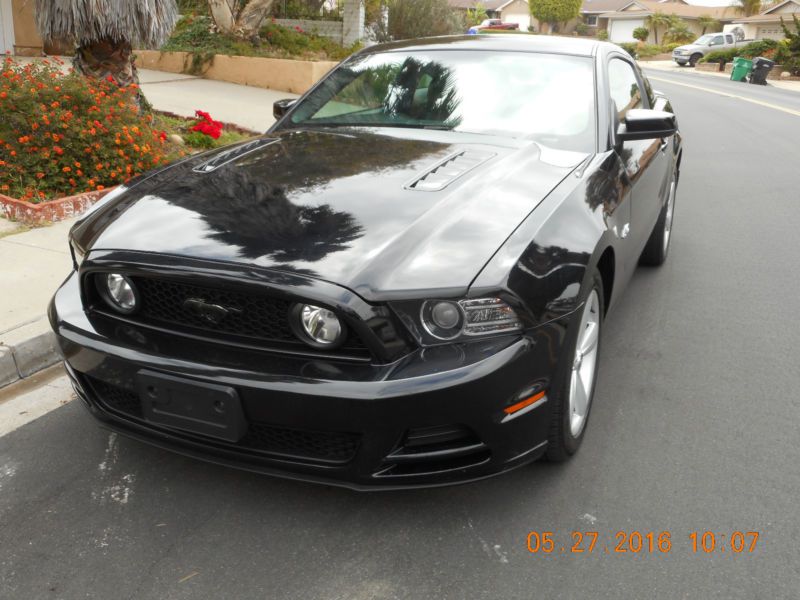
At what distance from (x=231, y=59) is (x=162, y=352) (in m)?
13.5

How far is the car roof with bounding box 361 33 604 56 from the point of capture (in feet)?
13.8

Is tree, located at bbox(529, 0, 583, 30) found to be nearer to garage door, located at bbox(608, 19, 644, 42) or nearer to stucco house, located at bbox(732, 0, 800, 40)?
garage door, located at bbox(608, 19, 644, 42)

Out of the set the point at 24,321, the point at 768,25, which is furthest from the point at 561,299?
the point at 768,25

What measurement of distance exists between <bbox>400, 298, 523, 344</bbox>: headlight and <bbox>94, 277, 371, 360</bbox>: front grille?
176 millimetres

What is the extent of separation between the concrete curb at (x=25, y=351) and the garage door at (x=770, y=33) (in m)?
73.2

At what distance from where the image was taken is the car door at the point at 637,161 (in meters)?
→ 3.89

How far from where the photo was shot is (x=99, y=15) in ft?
24.7

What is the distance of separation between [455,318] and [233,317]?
2.33ft

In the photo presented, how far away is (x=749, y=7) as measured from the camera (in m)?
79.6

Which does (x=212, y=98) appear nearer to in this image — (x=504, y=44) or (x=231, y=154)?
(x=504, y=44)

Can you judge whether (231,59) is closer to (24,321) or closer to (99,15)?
(99,15)

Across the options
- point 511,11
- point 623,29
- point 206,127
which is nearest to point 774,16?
point 623,29

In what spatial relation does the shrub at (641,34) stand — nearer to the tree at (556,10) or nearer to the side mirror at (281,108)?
the tree at (556,10)

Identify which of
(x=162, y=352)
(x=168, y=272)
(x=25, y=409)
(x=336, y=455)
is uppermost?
(x=168, y=272)
